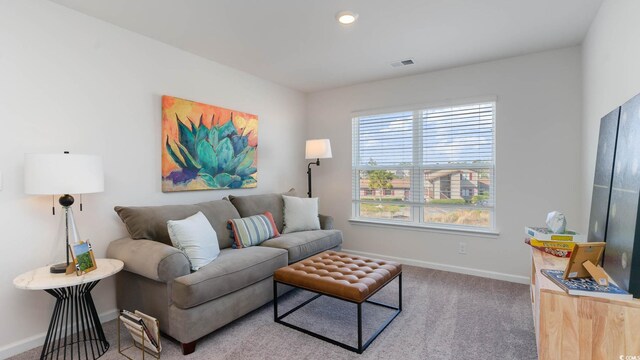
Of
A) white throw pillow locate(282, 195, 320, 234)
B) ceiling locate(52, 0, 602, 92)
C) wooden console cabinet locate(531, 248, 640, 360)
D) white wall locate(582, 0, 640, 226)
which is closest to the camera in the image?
wooden console cabinet locate(531, 248, 640, 360)

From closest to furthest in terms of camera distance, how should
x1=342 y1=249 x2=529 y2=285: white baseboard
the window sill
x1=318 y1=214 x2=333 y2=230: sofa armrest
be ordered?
x1=342 y1=249 x2=529 y2=285: white baseboard < the window sill < x1=318 y1=214 x2=333 y2=230: sofa armrest

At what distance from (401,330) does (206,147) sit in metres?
2.51

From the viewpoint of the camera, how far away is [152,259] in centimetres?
211

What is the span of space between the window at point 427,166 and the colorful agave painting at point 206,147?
1532mm

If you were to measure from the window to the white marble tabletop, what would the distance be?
3.10 metres

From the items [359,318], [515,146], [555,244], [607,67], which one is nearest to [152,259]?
[359,318]

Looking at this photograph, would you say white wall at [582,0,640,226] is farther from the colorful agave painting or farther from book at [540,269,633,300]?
the colorful agave painting

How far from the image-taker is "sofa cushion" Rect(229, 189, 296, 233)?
11.2 feet

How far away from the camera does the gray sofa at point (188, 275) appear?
2070 mm

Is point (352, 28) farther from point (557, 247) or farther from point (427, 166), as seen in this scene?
point (557, 247)

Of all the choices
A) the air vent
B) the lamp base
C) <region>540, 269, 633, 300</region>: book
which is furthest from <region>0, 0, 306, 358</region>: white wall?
<region>540, 269, 633, 300</region>: book

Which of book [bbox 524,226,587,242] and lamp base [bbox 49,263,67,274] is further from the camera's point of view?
book [bbox 524,226,587,242]

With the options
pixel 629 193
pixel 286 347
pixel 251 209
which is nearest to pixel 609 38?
pixel 629 193

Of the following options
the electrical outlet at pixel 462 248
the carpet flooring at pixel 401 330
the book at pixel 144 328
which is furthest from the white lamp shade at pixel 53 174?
the electrical outlet at pixel 462 248
